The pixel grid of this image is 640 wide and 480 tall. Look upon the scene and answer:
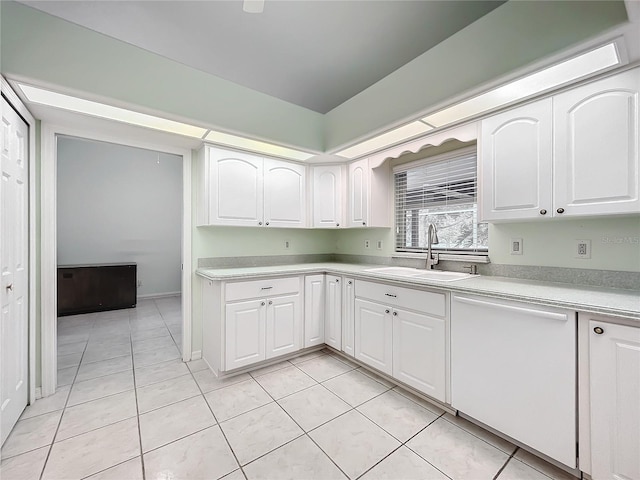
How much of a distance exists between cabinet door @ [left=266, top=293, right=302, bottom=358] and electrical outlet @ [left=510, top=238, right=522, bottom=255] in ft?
6.17

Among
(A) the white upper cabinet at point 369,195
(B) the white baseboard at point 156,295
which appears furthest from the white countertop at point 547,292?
(B) the white baseboard at point 156,295

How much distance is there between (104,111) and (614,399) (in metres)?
3.38

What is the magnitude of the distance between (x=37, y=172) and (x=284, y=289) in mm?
2160

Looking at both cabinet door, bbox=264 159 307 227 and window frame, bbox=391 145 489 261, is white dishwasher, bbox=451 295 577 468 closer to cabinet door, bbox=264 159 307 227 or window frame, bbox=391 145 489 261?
window frame, bbox=391 145 489 261

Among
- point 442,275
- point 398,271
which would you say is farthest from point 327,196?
point 442,275

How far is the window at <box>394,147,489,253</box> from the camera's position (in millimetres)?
2432

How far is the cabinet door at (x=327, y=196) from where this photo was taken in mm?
3242

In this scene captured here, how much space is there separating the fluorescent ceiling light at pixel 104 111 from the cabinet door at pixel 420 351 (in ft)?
7.48

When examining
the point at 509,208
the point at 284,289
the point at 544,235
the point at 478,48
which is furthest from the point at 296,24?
the point at 544,235

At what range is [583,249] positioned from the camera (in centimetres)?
176

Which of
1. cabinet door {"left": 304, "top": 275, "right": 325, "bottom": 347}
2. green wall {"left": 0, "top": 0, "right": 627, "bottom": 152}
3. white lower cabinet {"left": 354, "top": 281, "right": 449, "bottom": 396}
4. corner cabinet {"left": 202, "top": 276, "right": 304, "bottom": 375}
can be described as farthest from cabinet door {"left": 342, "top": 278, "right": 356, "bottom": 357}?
green wall {"left": 0, "top": 0, "right": 627, "bottom": 152}

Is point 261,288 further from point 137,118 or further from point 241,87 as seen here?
point 241,87

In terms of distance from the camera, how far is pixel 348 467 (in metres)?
1.45

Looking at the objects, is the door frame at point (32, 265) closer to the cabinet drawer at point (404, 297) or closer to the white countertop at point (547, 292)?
the white countertop at point (547, 292)
